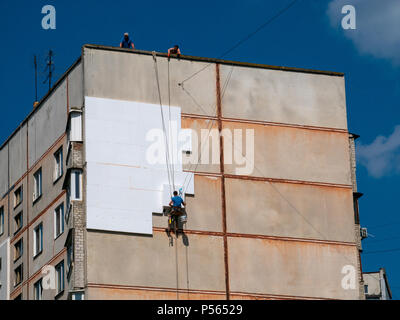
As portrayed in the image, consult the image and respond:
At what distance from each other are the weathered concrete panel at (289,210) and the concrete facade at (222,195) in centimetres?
6

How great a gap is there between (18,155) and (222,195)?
15.1m

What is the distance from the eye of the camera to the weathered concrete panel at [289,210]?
224 feet

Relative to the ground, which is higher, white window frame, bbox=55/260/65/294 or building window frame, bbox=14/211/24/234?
building window frame, bbox=14/211/24/234

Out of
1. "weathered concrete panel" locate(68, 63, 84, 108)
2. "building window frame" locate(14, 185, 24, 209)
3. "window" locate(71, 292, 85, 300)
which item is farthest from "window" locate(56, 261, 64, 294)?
"weathered concrete panel" locate(68, 63, 84, 108)

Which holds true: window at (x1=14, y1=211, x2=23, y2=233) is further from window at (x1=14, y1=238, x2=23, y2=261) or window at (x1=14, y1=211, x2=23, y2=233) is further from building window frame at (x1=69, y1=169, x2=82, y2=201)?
building window frame at (x1=69, y1=169, x2=82, y2=201)

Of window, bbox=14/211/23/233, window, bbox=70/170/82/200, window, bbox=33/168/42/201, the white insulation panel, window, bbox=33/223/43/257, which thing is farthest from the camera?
window, bbox=14/211/23/233

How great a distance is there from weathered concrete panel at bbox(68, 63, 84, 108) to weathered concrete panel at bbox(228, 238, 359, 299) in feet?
37.9

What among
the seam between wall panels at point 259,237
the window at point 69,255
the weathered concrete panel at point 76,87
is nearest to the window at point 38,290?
the window at point 69,255

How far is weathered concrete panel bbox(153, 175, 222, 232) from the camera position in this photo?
219ft

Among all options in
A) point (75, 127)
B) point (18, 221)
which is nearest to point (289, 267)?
point (75, 127)

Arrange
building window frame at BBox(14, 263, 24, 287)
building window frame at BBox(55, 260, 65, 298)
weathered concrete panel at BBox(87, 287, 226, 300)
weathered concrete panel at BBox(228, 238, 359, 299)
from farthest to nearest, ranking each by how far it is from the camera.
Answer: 1. building window frame at BBox(14, 263, 24, 287)
2. weathered concrete panel at BBox(228, 238, 359, 299)
3. building window frame at BBox(55, 260, 65, 298)
4. weathered concrete panel at BBox(87, 287, 226, 300)

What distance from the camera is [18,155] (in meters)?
75.9
